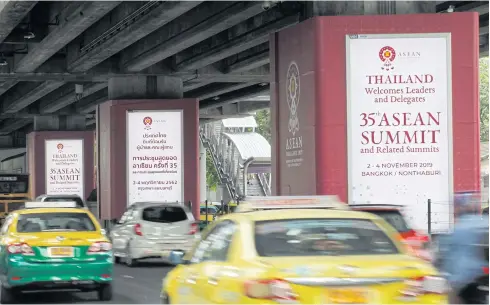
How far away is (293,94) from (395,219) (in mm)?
9205

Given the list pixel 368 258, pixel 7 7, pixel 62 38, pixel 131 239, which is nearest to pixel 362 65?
pixel 131 239

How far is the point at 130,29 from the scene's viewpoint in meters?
31.5

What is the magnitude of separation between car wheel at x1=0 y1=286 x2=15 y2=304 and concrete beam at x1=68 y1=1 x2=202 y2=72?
491 inches

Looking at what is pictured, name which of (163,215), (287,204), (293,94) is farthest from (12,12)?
(287,204)

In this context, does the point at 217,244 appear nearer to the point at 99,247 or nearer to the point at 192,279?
the point at 192,279

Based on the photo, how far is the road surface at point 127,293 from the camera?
1741 centimetres

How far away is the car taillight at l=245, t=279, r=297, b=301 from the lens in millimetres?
8555

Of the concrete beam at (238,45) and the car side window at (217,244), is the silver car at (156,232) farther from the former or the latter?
the car side window at (217,244)

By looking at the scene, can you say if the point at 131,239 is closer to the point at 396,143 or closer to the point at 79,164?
the point at 396,143

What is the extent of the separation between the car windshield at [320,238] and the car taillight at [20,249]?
7.51 m

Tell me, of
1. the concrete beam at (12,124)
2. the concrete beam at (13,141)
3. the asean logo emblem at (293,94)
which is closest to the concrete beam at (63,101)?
the concrete beam at (12,124)

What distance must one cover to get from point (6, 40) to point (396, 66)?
45.8ft

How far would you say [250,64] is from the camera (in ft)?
132

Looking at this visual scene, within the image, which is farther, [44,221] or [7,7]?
[7,7]
